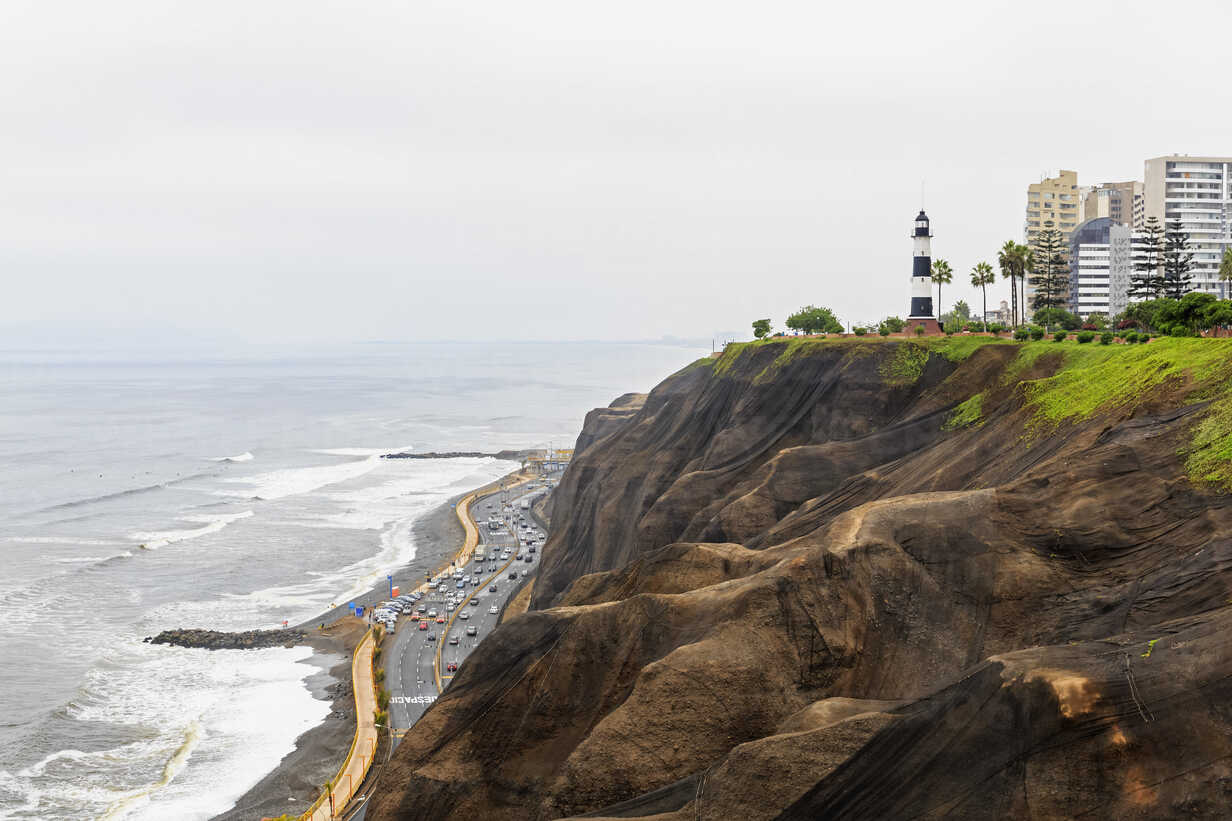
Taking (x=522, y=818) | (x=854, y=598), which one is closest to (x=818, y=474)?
(x=854, y=598)

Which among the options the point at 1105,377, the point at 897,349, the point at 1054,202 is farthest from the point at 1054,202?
the point at 1105,377

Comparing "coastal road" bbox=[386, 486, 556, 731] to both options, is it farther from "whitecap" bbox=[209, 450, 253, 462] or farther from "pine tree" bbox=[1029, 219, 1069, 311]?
"whitecap" bbox=[209, 450, 253, 462]

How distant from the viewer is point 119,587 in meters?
89.1

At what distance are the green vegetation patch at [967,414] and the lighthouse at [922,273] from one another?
2699 cm

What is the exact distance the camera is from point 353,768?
5288 centimetres

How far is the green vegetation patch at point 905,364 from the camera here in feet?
190

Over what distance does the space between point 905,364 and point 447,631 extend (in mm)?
38831

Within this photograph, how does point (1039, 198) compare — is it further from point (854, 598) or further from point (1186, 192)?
point (854, 598)

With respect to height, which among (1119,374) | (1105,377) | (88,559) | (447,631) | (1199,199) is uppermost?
(1199,199)

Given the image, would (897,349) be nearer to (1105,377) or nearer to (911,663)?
(1105,377)

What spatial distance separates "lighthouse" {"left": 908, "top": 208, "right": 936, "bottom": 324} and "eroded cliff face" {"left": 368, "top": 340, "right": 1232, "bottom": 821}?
116 ft

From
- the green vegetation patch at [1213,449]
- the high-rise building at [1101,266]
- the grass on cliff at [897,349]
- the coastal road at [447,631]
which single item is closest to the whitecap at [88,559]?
the coastal road at [447,631]

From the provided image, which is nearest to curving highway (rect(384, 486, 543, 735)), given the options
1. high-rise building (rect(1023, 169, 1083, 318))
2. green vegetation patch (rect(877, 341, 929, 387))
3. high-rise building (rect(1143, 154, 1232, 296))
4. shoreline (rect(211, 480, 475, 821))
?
shoreline (rect(211, 480, 475, 821))

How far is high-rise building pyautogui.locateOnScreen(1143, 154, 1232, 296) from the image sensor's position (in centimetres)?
12488
